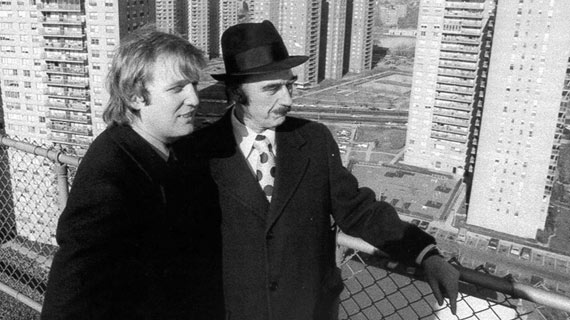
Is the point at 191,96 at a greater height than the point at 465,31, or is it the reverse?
Result: the point at 191,96

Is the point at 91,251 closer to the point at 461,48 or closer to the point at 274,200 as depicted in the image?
the point at 274,200

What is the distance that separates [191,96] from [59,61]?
19.7m

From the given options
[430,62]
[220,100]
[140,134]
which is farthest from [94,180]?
[220,100]

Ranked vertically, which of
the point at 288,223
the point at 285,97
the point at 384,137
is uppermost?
the point at 285,97

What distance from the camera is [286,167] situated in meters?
2.07

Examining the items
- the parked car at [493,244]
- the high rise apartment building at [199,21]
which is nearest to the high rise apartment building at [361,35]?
the high rise apartment building at [199,21]

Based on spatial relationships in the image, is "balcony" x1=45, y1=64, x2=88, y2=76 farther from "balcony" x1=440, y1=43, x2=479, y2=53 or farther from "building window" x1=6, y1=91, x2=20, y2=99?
"balcony" x1=440, y1=43, x2=479, y2=53

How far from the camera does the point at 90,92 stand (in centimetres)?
2059

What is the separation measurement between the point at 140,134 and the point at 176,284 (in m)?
0.46

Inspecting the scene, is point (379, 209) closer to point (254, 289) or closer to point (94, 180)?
point (254, 289)

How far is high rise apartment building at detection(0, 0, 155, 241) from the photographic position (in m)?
18.7

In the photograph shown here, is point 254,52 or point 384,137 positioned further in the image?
point 384,137

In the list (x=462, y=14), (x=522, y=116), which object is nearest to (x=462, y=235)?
(x=522, y=116)

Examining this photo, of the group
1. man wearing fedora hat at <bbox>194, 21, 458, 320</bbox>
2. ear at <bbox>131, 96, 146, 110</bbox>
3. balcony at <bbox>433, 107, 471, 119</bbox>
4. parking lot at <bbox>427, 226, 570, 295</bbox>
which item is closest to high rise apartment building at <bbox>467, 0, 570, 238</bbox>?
parking lot at <bbox>427, 226, 570, 295</bbox>
